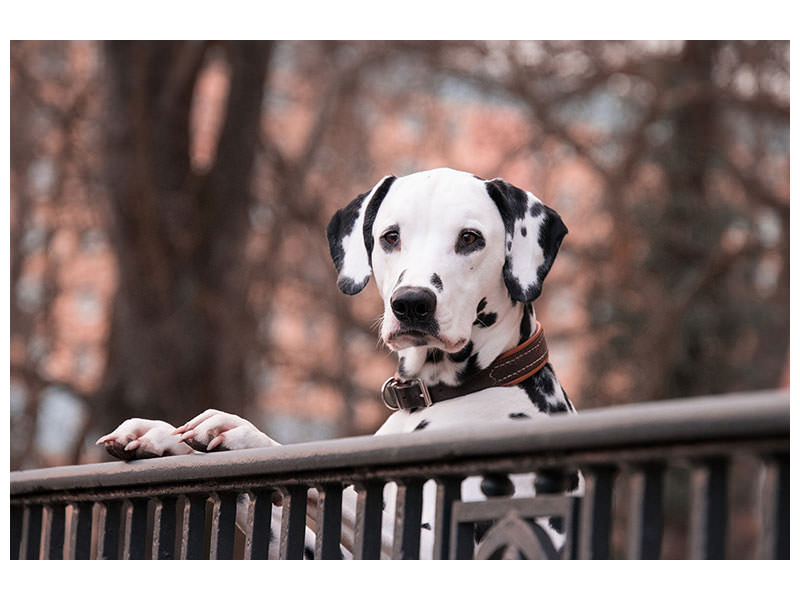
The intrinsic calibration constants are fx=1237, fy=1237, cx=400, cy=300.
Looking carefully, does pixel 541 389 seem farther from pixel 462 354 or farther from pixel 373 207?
pixel 373 207

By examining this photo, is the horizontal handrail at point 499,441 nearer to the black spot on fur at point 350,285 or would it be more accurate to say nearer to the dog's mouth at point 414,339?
the dog's mouth at point 414,339

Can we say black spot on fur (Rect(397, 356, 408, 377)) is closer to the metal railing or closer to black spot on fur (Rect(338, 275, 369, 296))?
black spot on fur (Rect(338, 275, 369, 296))

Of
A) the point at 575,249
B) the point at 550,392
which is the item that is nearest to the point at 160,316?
the point at 575,249

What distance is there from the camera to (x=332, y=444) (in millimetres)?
2207

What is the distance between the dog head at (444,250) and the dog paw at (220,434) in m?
0.41

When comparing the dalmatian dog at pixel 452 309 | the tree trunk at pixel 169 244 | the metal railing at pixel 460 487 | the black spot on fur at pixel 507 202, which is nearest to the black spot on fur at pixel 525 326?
the dalmatian dog at pixel 452 309

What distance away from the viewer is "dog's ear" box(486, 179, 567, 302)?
130 inches

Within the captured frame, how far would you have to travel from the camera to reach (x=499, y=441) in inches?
74.0

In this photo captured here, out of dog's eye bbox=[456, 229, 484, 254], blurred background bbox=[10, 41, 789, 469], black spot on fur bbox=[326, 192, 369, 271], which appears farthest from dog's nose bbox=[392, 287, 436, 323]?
blurred background bbox=[10, 41, 789, 469]

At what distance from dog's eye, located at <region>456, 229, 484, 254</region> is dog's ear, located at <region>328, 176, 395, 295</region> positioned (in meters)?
0.34

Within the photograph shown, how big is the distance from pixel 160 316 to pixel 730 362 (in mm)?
7598

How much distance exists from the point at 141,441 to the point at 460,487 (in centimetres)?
106
